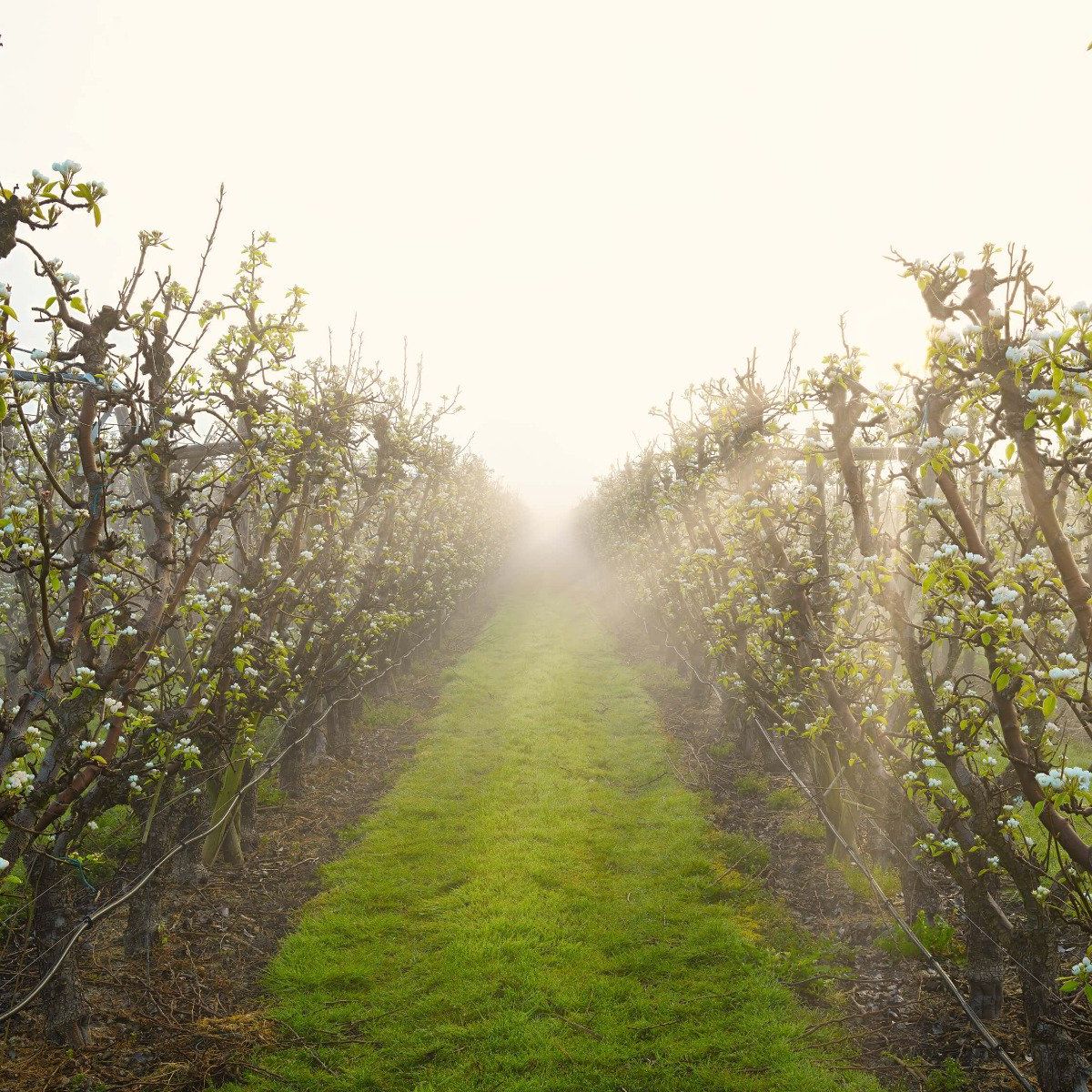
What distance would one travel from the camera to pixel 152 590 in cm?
648

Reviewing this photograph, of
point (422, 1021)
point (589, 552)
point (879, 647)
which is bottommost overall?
point (422, 1021)

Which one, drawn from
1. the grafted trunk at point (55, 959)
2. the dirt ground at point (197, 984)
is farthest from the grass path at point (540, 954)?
the grafted trunk at point (55, 959)

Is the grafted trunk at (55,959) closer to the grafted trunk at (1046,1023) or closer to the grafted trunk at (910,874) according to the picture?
the grafted trunk at (1046,1023)

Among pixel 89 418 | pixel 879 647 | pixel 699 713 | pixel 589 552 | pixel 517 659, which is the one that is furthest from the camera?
pixel 589 552

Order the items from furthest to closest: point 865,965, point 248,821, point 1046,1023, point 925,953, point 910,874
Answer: point 248,821
point 910,874
point 865,965
point 925,953
point 1046,1023

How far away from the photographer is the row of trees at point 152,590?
5.34m

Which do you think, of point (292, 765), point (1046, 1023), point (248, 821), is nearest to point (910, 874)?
Result: point (1046, 1023)

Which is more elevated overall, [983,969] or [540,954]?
[540,954]

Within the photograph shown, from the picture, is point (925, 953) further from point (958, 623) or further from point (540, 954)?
point (540, 954)

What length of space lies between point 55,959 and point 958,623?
966 centimetres

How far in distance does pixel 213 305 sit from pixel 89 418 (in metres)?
2.15

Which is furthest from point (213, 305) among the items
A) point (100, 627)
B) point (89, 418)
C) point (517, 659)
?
point (517, 659)

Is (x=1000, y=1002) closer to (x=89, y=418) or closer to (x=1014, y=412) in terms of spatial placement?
(x=1014, y=412)

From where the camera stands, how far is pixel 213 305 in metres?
7.14
